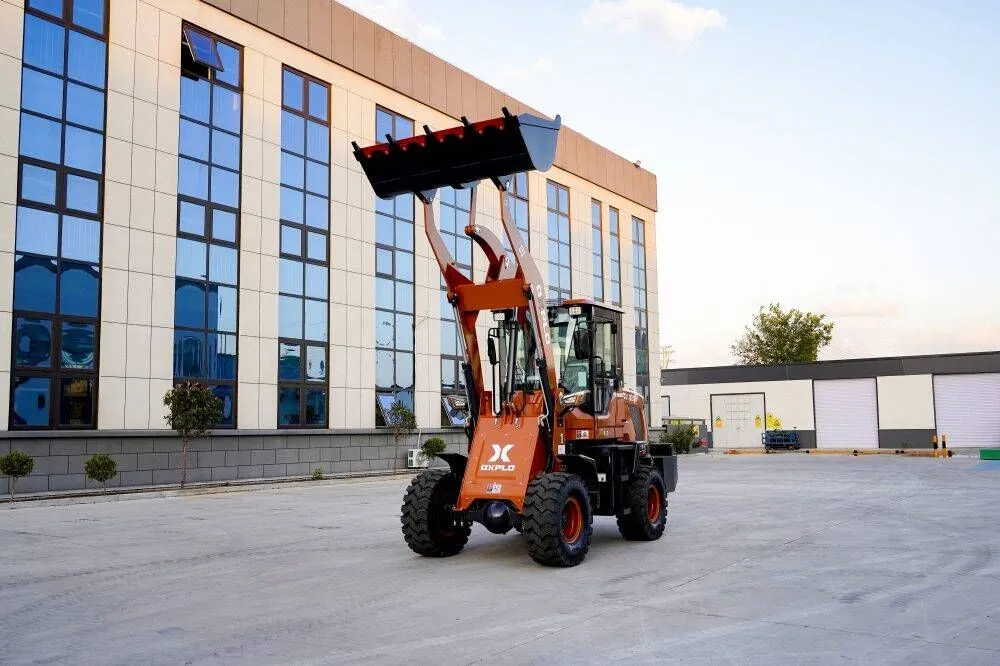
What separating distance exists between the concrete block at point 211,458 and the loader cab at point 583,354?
17.2 m

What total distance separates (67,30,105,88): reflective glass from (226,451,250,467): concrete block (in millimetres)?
11260

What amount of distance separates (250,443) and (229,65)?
12.2 meters

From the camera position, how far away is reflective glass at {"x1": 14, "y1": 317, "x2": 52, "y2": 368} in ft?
71.7

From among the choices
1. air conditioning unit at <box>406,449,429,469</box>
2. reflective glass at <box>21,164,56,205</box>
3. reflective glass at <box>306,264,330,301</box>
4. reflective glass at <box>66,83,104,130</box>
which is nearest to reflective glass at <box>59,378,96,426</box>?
reflective glass at <box>21,164,56,205</box>

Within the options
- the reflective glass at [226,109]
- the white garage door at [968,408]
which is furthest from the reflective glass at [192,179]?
the white garage door at [968,408]

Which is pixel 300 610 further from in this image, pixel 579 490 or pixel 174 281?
pixel 174 281

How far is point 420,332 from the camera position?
34.4 m

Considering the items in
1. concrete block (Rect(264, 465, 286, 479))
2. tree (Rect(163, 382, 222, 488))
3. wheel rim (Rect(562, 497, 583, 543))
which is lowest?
concrete block (Rect(264, 465, 286, 479))

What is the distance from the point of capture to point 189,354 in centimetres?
2564

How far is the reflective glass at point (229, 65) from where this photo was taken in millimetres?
27531

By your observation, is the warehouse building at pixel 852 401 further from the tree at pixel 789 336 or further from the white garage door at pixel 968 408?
the tree at pixel 789 336

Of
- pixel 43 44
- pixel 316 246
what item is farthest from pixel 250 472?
pixel 43 44

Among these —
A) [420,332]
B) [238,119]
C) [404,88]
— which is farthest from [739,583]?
[404,88]

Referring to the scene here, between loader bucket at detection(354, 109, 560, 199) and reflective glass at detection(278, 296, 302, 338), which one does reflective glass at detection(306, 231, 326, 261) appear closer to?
reflective glass at detection(278, 296, 302, 338)
